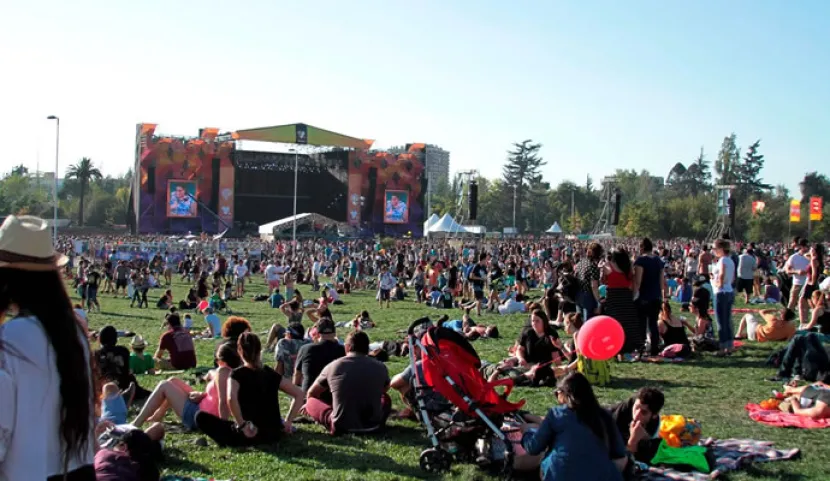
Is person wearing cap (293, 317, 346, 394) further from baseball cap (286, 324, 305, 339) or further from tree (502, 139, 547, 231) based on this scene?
tree (502, 139, 547, 231)

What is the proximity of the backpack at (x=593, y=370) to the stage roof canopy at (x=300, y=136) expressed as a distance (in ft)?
194

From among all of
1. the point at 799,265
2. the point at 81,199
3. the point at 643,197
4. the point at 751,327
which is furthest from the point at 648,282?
the point at 643,197

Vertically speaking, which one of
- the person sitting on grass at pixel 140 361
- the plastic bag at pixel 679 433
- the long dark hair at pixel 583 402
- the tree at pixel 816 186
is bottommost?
the person sitting on grass at pixel 140 361

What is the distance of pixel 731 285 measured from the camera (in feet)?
32.8

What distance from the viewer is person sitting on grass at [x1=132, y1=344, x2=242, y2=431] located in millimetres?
6172

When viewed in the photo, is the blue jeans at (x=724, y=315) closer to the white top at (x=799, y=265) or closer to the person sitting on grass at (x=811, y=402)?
the person sitting on grass at (x=811, y=402)

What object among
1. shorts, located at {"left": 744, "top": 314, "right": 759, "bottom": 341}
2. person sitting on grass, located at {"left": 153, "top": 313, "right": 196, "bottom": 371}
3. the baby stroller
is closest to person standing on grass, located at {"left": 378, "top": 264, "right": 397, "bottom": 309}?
shorts, located at {"left": 744, "top": 314, "right": 759, "bottom": 341}

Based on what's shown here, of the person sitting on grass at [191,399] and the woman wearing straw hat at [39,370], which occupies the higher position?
the woman wearing straw hat at [39,370]

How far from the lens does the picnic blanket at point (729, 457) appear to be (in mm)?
5246

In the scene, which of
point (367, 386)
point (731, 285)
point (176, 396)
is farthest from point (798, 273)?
point (176, 396)

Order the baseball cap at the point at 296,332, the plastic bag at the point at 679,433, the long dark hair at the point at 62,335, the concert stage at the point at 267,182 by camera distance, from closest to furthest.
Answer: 1. the long dark hair at the point at 62,335
2. the plastic bag at the point at 679,433
3. the baseball cap at the point at 296,332
4. the concert stage at the point at 267,182

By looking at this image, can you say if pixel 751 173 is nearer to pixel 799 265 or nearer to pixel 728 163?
pixel 728 163

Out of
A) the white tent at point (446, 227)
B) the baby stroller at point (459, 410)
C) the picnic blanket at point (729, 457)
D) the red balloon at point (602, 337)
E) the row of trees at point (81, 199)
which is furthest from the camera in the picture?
the row of trees at point (81, 199)

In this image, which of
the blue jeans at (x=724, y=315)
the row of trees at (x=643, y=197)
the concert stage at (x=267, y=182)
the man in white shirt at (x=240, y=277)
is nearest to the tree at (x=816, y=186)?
the row of trees at (x=643, y=197)
